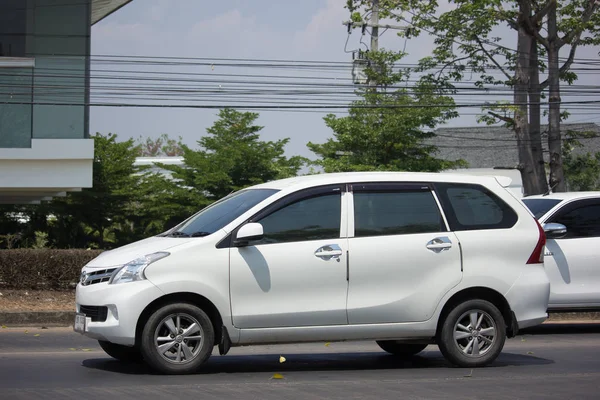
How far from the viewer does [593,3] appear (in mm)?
27641

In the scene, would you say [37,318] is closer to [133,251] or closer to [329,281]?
[133,251]

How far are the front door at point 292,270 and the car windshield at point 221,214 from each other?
0.24 metres

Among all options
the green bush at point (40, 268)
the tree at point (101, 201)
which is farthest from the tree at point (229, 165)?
the green bush at point (40, 268)

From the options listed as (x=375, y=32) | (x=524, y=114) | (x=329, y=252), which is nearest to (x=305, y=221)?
(x=329, y=252)

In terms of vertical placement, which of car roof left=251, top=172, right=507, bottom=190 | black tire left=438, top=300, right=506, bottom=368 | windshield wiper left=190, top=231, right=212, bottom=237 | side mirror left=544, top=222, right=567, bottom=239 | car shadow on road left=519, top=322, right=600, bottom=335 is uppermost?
car roof left=251, top=172, right=507, bottom=190

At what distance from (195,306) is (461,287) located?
247cm

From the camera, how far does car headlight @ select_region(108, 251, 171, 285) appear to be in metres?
7.43

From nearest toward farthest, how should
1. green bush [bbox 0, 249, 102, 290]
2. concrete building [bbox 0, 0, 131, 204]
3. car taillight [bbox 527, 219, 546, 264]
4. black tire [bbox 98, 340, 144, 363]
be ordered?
black tire [bbox 98, 340, 144, 363] → car taillight [bbox 527, 219, 546, 264] → green bush [bbox 0, 249, 102, 290] → concrete building [bbox 0, 0, 131, 204]

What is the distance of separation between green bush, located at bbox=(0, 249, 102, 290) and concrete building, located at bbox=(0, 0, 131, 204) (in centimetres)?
382

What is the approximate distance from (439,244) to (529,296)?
1.06 metres

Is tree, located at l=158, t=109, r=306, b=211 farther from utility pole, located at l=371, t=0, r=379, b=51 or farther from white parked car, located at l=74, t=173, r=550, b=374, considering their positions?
white parked car, located at l=74, t=173, r=550, b=374

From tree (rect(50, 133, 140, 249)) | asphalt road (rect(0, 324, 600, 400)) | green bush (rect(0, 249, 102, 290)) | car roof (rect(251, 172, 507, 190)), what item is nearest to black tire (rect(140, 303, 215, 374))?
asphalt road (rect(0, 324, 600, 400))

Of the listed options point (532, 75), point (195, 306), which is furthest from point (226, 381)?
point (532, 75)

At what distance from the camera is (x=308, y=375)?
7973mm
